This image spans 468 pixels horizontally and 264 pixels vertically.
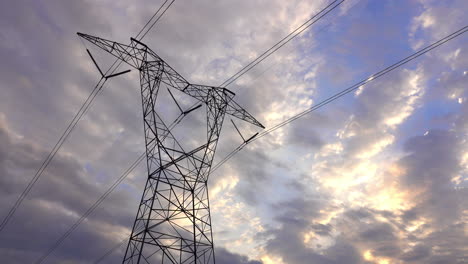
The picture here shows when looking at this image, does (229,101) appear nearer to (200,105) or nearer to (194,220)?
(200,105)

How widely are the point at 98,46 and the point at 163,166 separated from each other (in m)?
9.61

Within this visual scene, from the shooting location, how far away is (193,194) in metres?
20.4

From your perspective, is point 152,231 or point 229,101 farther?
point 229,101

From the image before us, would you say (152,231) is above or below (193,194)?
below

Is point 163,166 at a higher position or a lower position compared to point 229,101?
lower

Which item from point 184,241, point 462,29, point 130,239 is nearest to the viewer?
point 462,29

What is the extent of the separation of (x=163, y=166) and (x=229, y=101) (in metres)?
8.01

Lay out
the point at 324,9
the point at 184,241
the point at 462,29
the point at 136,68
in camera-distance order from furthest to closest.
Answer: the point at 136,68, the point at 184,241, the point at 324,9, the point at 462,29

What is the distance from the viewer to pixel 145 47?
22125 millimetres

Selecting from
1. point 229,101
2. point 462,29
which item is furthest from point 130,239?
point 462,29

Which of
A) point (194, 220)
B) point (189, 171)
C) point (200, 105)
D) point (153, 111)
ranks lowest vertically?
point (194, 220)

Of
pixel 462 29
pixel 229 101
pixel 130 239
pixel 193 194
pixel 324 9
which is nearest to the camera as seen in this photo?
pixel 462 29

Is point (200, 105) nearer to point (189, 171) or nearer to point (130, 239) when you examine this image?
point (189, 171)

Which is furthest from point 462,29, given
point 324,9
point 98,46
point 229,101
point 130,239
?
point 98,46
